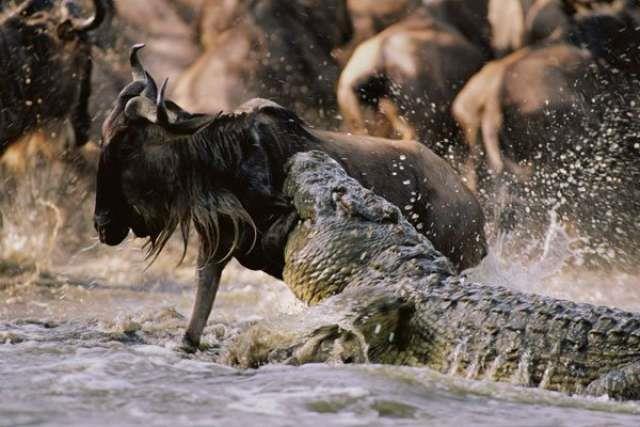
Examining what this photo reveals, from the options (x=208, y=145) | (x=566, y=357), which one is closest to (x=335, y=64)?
(x=208, y=145)

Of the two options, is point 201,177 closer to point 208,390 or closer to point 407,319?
point 407,319

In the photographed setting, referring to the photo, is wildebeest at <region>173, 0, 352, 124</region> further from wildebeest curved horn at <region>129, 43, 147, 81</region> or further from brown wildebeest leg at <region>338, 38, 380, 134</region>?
wildebeest curved horn at <region>129, 43, 147, 81</region>

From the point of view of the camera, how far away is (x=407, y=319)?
442 centimetres

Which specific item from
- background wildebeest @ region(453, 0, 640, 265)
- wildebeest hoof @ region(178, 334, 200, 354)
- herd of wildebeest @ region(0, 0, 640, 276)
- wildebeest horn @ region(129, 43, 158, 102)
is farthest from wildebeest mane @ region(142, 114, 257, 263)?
background wildebeest @ region(453, 0, 640, 265)

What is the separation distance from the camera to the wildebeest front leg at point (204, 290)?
5.56 metres

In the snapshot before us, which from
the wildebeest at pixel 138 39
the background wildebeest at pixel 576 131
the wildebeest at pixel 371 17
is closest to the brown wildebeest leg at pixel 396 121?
the background wildebeest at pixel 576 131

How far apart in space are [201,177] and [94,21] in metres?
5.51

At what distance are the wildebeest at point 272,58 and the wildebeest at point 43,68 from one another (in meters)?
0.96

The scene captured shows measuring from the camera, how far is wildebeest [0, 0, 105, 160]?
35.2 feet

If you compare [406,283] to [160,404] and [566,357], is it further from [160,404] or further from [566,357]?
[160,404]

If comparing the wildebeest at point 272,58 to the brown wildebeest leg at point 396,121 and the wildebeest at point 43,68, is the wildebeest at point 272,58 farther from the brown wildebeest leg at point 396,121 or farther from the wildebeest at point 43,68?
the wildebeest at point 43,68

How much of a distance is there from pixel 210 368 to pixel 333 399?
826mm

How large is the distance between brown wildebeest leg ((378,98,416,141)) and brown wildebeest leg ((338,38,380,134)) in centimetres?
23

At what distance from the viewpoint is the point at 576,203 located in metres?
9.77
